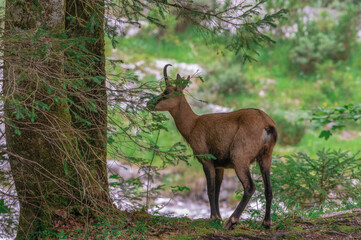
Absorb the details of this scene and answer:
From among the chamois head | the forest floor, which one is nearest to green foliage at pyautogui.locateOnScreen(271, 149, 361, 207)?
the forest floor

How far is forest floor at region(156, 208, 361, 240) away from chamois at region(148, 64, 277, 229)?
0.67ft

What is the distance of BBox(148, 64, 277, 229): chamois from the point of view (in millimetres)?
5672

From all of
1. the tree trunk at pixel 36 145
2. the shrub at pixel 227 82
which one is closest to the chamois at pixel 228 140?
the tree trunk at pixel 36 145

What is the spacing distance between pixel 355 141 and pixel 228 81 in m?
4.98

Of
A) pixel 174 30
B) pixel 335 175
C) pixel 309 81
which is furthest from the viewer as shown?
pixel 174 30

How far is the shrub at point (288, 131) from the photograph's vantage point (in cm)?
1521

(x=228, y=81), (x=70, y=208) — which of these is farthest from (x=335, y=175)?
(x=228, y=81)

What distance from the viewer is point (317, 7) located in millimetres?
20672

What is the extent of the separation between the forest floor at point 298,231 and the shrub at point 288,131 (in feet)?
29.8

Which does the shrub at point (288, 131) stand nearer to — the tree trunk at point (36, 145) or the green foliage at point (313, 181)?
the green foliage at point (313, 181)

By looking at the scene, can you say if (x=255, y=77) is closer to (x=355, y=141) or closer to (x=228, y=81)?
(x=228, y=81)

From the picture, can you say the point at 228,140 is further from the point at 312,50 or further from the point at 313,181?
the point at 312,50

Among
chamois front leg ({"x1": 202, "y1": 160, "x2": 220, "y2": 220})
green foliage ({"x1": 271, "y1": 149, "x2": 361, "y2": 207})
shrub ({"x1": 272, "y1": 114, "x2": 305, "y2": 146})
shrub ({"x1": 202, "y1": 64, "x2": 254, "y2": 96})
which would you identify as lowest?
chamois front leg ({"x1": 202, "y1": 160, "x2": 220, "y2": 220})

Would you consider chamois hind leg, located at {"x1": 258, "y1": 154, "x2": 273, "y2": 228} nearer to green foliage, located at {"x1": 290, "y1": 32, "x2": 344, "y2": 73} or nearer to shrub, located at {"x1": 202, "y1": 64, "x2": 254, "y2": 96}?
shrub, located at {"x1": 202, "y1": 64, "x2": 254, "y2": 96}
